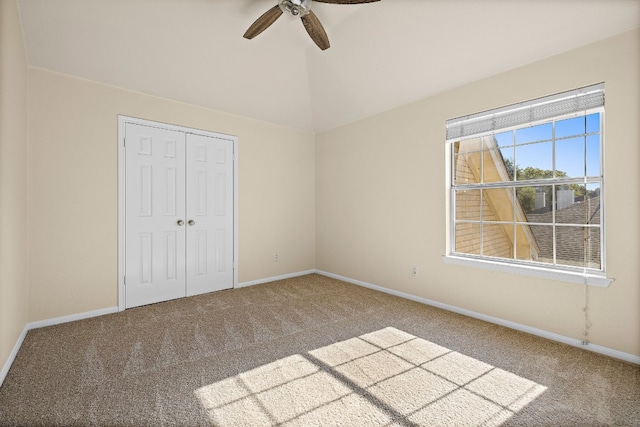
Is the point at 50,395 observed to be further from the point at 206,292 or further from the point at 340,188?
the point at 340,188

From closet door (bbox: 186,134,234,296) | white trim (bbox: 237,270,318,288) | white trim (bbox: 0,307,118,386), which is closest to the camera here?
white trim (bbox: 0,307,118,386)

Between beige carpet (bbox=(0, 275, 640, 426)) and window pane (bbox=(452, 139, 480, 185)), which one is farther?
window pane (bbox=(452, 139, 480, 185))

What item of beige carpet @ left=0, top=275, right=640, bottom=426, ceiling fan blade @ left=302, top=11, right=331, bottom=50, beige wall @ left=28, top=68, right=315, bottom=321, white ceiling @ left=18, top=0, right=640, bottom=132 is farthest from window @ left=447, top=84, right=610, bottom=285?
beige wall @ left=28, top=68, right=315, bottom=321

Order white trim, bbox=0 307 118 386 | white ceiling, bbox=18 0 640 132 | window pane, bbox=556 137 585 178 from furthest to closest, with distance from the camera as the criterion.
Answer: window pane, bbox=556 137 585 178 → white ceiling, bbox=18 0 640 132 → white trim, bbox=0 307 118 386

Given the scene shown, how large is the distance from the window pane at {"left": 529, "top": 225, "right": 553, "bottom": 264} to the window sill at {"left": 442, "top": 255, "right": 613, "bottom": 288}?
197 mm

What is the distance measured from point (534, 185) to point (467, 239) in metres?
0.95

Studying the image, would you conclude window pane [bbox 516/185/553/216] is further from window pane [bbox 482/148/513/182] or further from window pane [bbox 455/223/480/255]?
window pane [bbox 455/223/480/255]

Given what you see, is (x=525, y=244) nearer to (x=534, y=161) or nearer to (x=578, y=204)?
(x=578, y=204)

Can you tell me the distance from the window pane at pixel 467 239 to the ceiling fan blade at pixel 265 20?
9.35 ft

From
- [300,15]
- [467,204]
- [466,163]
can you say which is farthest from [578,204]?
[300,15]

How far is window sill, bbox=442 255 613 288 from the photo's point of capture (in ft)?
7.78

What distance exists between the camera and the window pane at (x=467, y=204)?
3508mm

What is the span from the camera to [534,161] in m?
2.89

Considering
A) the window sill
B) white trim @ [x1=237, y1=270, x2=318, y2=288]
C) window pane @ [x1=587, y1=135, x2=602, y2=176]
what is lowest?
white trim @ [x1=237, y1=270, x2=318, y2=288]
